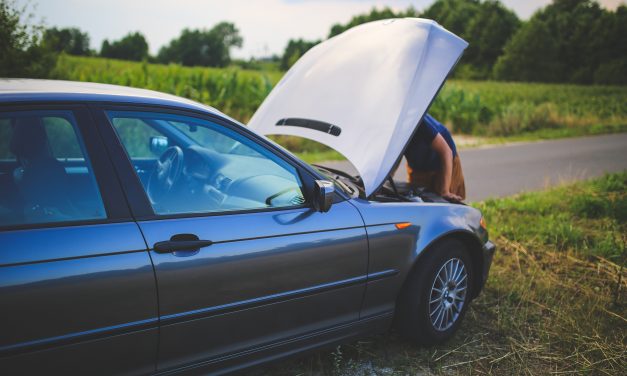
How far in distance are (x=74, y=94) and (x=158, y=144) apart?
0.81 metres

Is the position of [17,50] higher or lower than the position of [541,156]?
higher

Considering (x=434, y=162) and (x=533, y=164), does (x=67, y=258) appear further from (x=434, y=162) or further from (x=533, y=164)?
(x=533, y=164)

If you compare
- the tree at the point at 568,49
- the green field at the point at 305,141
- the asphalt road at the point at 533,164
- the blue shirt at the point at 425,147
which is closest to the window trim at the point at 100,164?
the blue shirt at the point at 425,147

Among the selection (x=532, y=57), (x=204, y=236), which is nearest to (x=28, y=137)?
(x=204, y=236)

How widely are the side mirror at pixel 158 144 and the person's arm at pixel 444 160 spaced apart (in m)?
2.39

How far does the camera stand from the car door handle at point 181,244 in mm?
2109

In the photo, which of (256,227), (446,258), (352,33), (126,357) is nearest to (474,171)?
(352,33)

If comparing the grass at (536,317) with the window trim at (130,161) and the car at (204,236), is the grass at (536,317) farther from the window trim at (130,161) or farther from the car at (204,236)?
the window trim at (130,161)

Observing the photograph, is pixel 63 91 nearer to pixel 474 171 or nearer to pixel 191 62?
pixel 474 171

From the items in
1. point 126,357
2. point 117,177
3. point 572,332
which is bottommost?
point 572,332

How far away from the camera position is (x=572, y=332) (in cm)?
359

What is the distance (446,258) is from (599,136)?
1539 cm

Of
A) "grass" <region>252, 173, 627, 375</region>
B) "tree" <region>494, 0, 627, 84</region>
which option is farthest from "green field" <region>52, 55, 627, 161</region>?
"tree" <region>494, 0, 627, 84</region>

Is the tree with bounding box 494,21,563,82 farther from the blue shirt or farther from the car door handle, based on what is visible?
the car door handle
